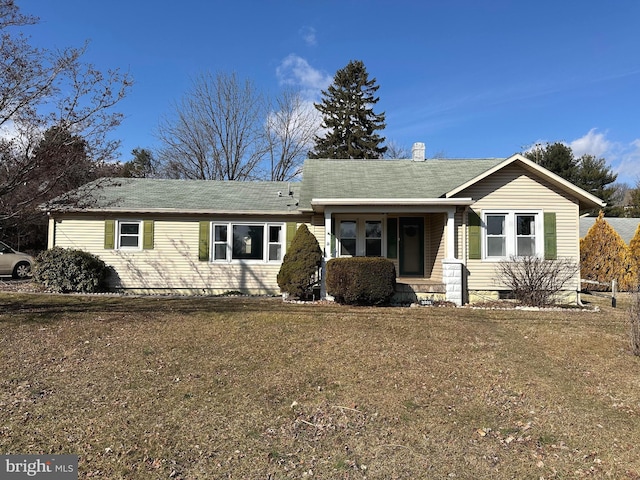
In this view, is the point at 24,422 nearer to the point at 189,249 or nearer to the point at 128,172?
the point at 189,249

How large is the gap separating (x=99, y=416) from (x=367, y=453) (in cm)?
279

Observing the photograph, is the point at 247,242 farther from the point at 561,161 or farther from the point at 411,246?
the point at 561,161

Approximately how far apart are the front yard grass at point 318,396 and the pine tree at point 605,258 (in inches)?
402

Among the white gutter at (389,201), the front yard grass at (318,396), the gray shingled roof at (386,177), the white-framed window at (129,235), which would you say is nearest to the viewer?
the front yard grass at (318,396)

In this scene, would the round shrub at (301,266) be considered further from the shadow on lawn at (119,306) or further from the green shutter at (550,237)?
the green shutter at (550,237)

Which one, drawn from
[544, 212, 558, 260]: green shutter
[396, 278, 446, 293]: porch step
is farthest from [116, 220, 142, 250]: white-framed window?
[544, 212, 558, 260]: green shutter

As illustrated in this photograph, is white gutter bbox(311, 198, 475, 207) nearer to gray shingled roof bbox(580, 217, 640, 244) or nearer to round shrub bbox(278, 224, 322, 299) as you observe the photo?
round shrub bbox(278, 224, 322, 299)

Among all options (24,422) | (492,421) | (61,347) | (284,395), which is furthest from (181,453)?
(61,347)

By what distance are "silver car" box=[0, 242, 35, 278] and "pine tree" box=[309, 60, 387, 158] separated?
2144 cm

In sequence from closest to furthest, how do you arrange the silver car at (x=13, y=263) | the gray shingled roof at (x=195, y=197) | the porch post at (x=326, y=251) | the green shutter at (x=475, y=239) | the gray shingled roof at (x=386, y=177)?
the porch post at (x=326, y=251) → the green shutter at (x=475, y=239) → the gray shingled roof at (x=386, y=177) → the gray shingled roof at (x=195, y=197) → the silver car at (x=13, y=263)

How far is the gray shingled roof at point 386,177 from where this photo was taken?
477 inches

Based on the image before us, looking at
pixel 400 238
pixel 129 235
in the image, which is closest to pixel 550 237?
pixel 400 238
